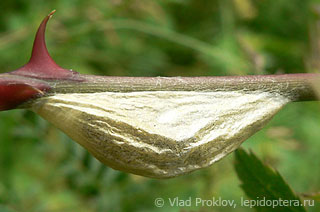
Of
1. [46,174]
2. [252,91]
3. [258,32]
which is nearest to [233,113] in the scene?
[252,91]

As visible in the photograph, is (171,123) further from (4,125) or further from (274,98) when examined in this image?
(4,125)
